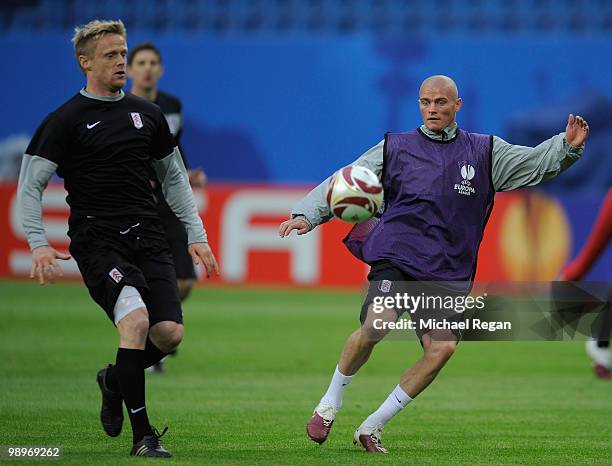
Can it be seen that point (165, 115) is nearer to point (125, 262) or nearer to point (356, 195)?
point (125, 262)

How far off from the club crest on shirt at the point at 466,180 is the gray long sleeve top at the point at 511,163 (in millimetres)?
189

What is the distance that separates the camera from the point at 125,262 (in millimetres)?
6809

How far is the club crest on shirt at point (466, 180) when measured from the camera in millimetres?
7188

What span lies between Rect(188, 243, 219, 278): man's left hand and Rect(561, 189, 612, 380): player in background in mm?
4873

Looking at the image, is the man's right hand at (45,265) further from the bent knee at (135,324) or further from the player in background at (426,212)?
the player in background at (426,212)

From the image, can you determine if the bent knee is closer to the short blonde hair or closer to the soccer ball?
the soccer ball

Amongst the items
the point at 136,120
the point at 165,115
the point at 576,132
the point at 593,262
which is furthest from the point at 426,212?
the point at 165,115

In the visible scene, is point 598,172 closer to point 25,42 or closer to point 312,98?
point 312,98

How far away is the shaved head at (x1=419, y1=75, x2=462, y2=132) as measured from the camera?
721 centimetres

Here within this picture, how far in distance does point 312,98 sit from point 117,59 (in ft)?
49.2

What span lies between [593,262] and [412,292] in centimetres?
439

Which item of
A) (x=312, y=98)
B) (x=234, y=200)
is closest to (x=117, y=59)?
(x=234, y=200)

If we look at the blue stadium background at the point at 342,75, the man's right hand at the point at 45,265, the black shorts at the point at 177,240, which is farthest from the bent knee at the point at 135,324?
the blue stadium background at the point at 342,75

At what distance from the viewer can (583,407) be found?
9.40 meters
